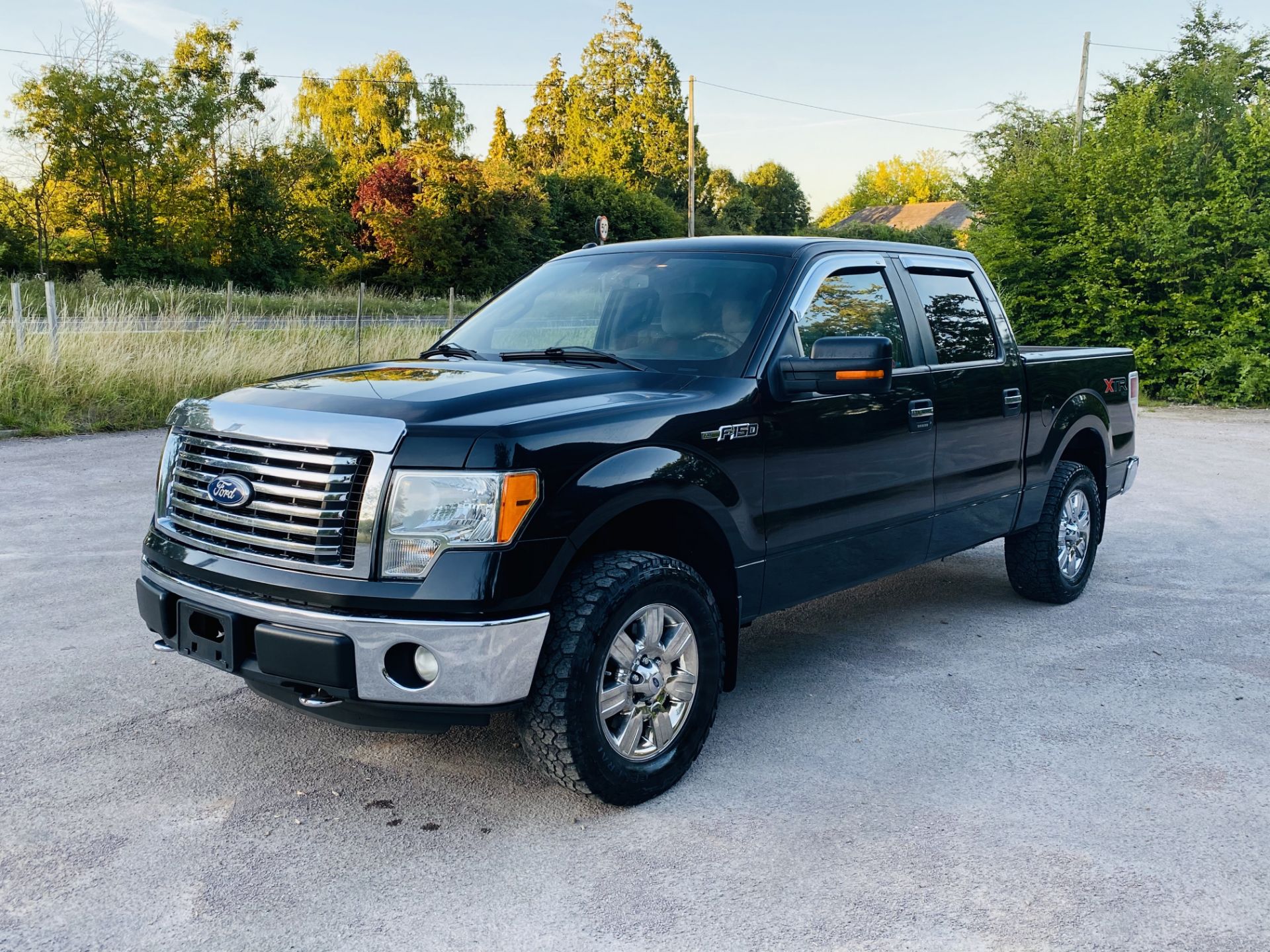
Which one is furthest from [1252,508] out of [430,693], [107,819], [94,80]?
[94,80]

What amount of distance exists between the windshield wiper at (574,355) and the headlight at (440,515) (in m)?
1.13

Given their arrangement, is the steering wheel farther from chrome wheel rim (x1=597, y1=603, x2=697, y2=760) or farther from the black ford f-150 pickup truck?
chrome wheel rim (x1=597, y1=603, x2=697, y2=760)

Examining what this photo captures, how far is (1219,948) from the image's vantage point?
8.73 ft

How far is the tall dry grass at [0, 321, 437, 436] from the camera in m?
11.8

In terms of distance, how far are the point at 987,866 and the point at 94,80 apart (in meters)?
38.9

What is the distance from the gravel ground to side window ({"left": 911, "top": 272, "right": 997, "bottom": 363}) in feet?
4.60

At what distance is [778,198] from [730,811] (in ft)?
268

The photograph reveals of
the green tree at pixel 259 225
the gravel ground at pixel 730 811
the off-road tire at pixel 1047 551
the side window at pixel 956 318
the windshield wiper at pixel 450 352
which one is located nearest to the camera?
the gravel ground at pixel 730 811

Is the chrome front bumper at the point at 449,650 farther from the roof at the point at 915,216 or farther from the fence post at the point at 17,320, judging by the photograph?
the roof at the point at 915,216

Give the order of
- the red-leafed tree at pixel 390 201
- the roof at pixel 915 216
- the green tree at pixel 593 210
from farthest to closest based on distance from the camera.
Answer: the roof at pixel 915 216, the green tree at pixel 593 210, the red-leafed tree at pixel 390 201

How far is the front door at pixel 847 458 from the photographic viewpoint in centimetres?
399

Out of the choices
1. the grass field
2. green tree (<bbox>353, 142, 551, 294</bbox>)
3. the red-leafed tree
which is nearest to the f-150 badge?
the grass field

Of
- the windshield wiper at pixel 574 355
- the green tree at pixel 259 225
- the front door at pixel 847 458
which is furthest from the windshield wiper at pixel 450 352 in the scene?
the green tree at pixel 259 225

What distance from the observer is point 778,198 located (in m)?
81.4
